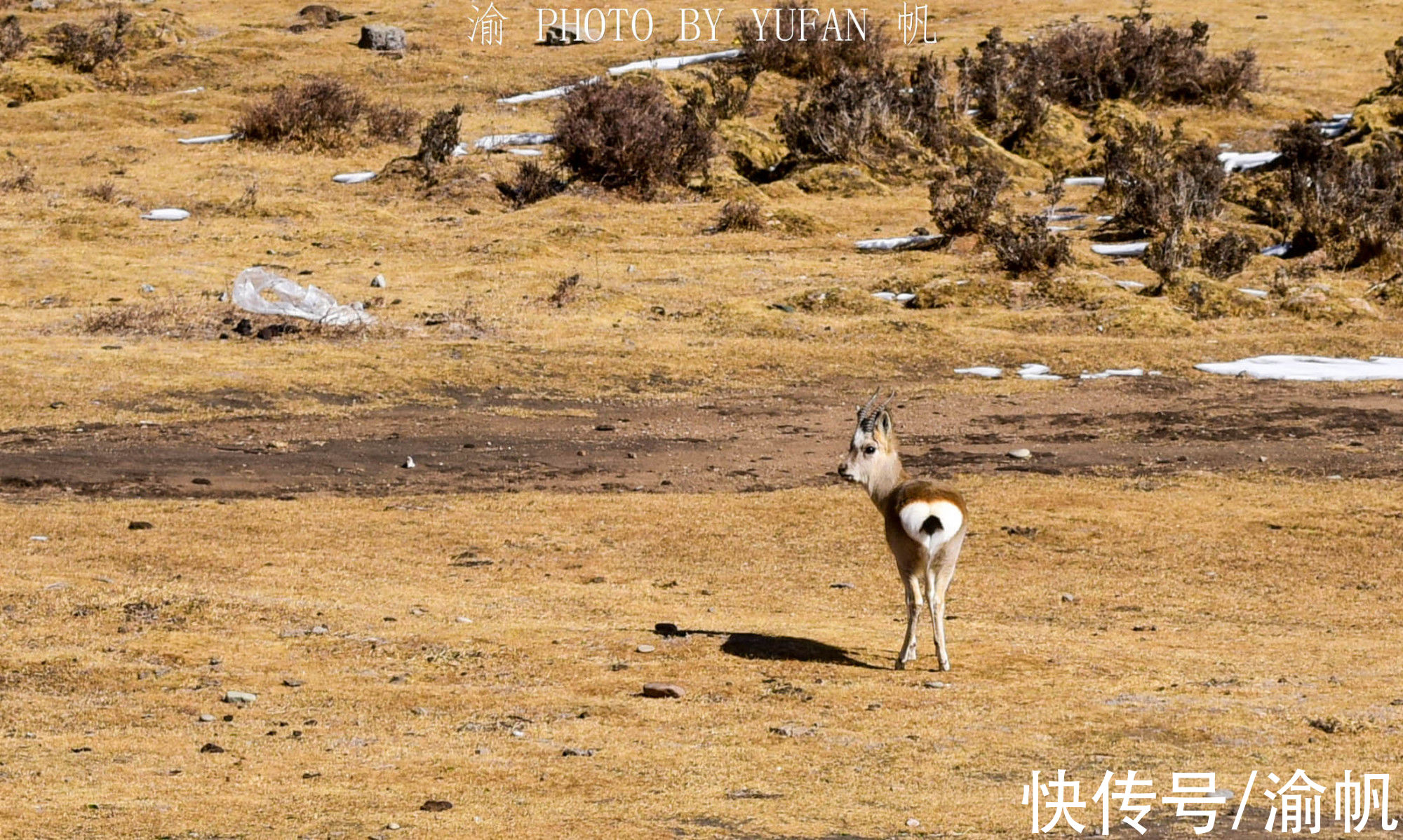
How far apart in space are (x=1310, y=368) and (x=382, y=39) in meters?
Result: 38.5

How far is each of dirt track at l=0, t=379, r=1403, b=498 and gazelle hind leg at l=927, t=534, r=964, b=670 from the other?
740cm

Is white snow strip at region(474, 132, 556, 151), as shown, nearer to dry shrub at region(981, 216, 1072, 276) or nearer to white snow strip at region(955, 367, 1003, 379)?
dry shrub at region(981, 216, 1072, 276)

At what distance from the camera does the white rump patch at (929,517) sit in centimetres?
1123

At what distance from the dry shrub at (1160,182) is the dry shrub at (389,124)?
712 inches

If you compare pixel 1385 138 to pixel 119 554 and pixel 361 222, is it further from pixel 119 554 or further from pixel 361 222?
pixel 119 554

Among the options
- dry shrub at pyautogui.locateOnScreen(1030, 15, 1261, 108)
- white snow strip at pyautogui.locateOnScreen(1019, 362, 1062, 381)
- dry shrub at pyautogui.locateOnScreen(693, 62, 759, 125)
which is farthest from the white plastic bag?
dry shrub at pyautogui.locateOnScreen(1030, 15, 1261, 108)

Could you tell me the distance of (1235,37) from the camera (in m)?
59.6

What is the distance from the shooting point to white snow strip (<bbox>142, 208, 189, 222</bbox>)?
35.5m

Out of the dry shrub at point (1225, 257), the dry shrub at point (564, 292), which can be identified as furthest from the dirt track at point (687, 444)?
the dry shrub at point (1225, 257)

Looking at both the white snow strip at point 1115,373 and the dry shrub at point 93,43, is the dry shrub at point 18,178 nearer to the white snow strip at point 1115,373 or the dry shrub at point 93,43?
the dry shrub at point 93,43

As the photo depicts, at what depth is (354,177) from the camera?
4100cm

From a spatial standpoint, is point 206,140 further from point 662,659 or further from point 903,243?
point 662,659

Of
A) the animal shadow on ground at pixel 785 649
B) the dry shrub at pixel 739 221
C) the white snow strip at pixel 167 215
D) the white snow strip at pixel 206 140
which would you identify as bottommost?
the dry shrub at pixel 739 221

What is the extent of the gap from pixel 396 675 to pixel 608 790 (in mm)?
3047
